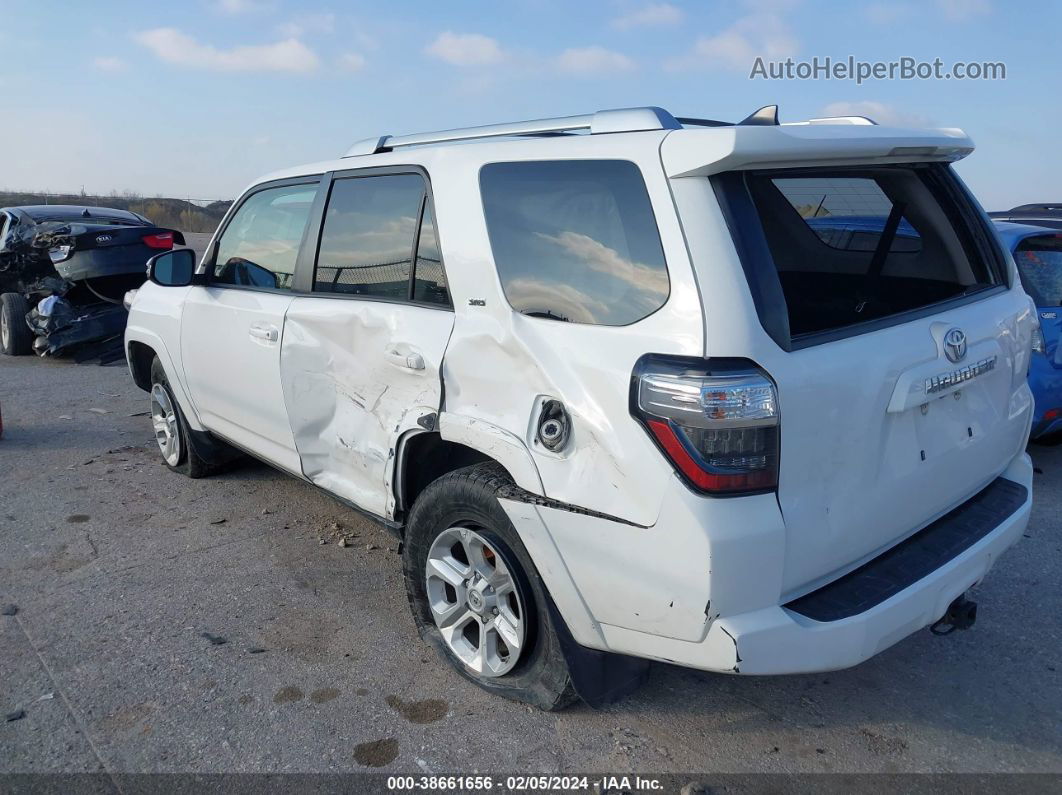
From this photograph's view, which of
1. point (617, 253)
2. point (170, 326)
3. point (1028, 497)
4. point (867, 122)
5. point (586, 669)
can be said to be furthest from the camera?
point (170, 326)

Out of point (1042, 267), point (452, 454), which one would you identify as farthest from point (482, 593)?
point (1042, 267)

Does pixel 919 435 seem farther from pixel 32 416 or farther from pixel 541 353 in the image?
pixel 32 416

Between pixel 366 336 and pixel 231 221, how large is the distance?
1.82 m

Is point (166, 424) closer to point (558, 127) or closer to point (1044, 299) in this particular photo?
point (558, 127)

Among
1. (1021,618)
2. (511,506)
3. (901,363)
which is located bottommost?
(1021,618)

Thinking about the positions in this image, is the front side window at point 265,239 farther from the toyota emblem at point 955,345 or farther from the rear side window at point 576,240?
the toyota emblem at point 955,345

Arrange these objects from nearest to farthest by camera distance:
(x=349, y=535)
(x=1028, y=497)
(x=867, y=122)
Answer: (x=867, y=122)
(x=1028, y=497)
(x=349, y=535)

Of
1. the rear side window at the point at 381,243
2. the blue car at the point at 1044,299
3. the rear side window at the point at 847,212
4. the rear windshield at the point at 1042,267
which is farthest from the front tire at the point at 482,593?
the rear windshield at the point at 1042,267

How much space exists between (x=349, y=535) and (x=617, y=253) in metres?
2.72

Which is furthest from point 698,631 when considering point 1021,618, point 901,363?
point 1021,618

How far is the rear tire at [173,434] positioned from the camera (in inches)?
214

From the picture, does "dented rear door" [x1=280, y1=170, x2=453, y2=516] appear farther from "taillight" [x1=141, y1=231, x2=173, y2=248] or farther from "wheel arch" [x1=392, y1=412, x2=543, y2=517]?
"taillight" [x1=141, y1=231, x2=173, y2=248]

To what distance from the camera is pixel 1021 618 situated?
3.70m

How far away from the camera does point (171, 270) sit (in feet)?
15.4
